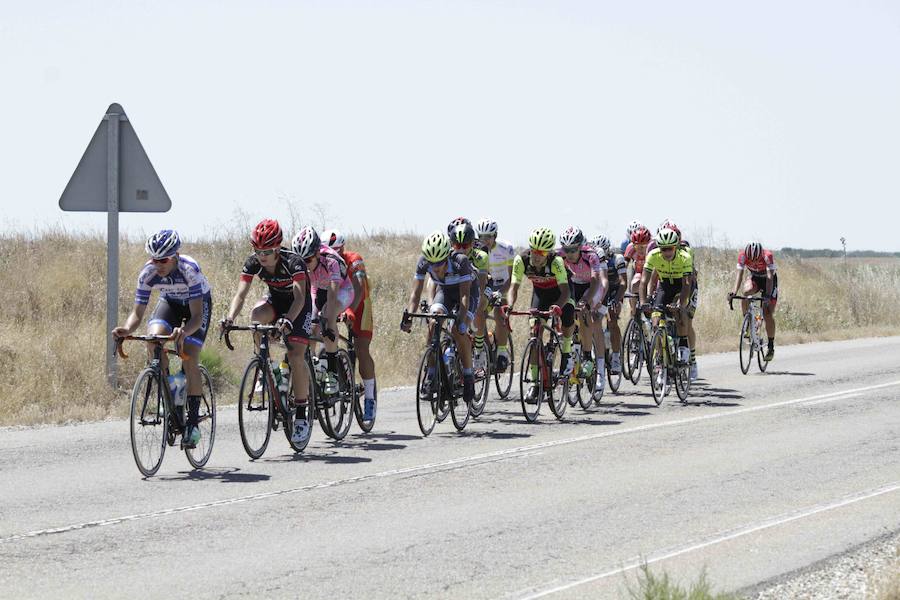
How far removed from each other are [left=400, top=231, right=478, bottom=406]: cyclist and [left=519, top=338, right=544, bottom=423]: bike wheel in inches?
29.6

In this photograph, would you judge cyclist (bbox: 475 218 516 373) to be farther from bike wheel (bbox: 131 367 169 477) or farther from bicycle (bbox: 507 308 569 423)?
bike wheel (bbox: 131 367 169 477)

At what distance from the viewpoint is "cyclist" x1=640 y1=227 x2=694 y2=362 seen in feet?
54.3

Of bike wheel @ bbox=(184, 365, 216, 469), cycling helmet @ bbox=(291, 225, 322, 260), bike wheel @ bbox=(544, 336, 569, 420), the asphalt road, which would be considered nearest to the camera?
the asphalt road

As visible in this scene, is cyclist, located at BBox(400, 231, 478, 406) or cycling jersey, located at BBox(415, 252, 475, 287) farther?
cycling jersey, located at BBox(415, 252, 475, 287)

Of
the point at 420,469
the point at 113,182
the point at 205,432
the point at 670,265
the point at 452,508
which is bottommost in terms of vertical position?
the point at 452,508

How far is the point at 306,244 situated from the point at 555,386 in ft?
12.8

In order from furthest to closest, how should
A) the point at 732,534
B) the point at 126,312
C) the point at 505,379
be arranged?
the point at 126,312
the point at 505,379
the point at 732,534

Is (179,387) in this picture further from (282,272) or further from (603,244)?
(603,244)

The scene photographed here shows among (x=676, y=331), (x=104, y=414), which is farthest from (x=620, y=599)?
(x=676, y=331)

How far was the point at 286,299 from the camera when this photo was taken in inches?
454

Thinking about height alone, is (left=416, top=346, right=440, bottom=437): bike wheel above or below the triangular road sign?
below

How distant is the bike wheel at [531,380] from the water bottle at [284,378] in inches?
133

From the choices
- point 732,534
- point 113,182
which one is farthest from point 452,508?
point 113,182

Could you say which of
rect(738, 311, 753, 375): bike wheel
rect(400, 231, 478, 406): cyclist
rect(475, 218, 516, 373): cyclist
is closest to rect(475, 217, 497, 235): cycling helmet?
rect(475, 218, 516, 373): cyclist
